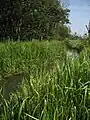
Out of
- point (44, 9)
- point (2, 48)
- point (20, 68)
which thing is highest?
point (44, 9)

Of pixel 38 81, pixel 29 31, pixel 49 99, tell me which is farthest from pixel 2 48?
pixel 29 31

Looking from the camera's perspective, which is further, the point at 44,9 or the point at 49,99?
the point at 44,9

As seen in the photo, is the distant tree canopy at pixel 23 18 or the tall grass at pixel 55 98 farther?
the distant tree canopy at pixel 23 18

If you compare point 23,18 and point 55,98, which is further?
point 23,18

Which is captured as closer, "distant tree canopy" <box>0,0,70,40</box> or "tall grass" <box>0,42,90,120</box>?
"tall grass" <box>0,42,90,120</box>

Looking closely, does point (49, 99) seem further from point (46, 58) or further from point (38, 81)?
point (46, 58)

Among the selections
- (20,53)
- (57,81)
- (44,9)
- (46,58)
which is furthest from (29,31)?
(57,81)

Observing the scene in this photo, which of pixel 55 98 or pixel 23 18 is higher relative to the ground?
pixel 23 18

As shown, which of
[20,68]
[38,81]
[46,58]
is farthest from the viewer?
[46,58]

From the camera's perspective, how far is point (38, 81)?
399cm

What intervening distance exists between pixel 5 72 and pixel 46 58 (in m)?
3.34

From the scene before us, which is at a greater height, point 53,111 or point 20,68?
point 53,111

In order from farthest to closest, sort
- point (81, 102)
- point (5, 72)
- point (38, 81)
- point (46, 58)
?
point (46, 58)
point (5, 72)
point (38, 81)
point (81, 102)

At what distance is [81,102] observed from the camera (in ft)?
10.9
